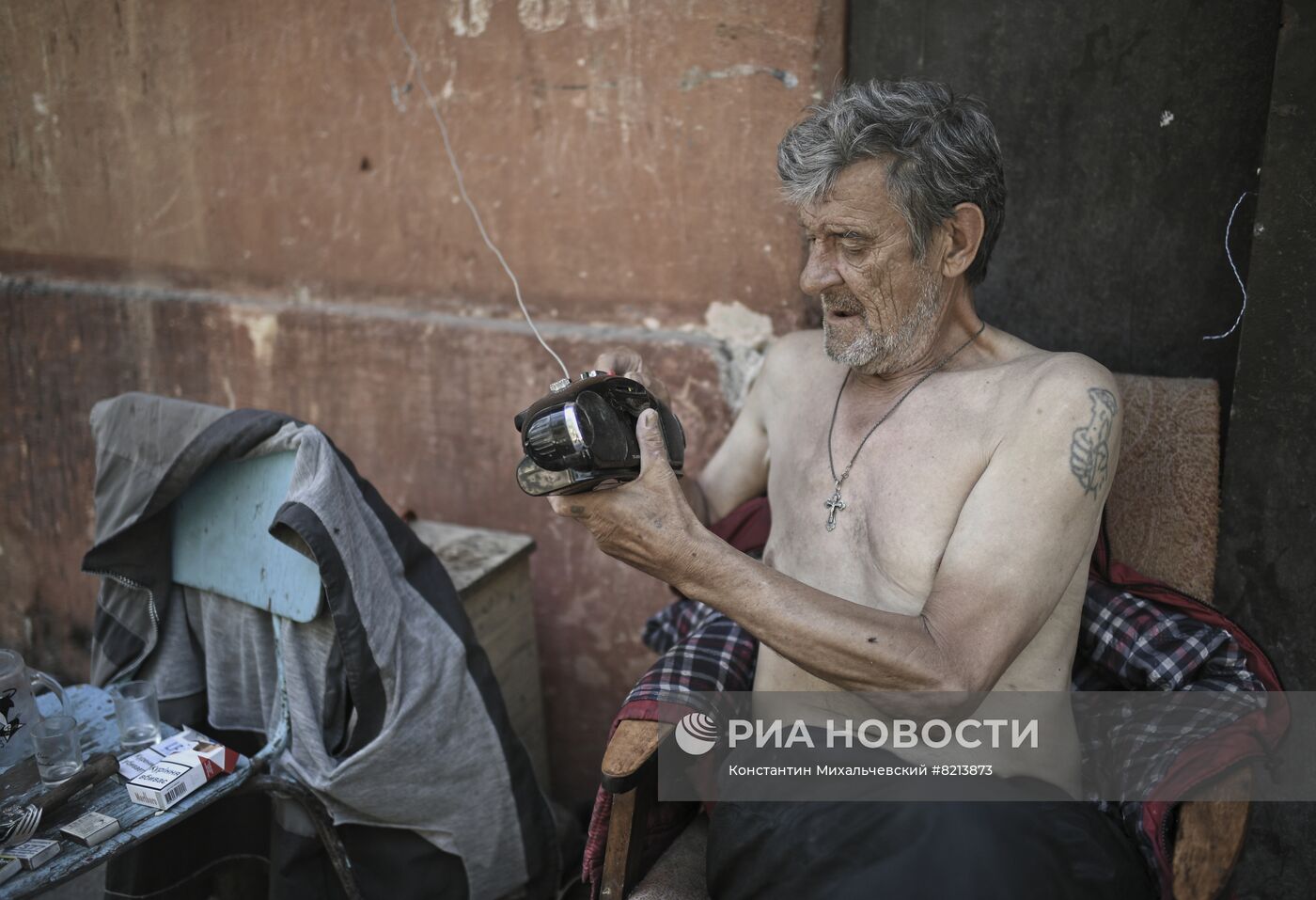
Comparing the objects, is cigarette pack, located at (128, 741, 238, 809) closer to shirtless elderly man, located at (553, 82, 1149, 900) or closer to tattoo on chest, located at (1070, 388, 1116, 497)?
shirtless elderly man, located at (553, 82, 1149, 900)

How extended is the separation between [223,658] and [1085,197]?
218cm

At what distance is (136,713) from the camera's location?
191 centimetres

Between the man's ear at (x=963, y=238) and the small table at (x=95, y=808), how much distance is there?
159cm

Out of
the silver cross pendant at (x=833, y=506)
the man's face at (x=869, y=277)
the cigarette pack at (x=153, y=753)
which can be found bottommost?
the cigarette pack at (x=153, y=753)

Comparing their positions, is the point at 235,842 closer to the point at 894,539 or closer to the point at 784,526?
the point at 784,526

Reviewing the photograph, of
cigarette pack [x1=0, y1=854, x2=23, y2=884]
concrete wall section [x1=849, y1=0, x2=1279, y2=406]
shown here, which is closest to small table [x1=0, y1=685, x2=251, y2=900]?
cigarette pack [x1=0, y1=854, x2=23, y2=884]

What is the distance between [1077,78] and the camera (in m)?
2.24

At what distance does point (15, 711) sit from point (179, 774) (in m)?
0.30

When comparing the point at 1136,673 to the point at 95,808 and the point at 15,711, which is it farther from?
the point at 15,711

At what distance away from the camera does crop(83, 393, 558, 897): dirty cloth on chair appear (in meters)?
1.93

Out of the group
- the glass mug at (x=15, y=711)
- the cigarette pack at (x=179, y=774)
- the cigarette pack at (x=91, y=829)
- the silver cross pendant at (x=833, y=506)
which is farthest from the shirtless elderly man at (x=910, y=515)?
the glass mug at (x=15, y=711)

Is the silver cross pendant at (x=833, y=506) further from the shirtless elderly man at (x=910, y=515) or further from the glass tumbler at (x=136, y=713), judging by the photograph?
the glass tumbler at (x=136, y=713)

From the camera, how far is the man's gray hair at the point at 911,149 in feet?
5.81

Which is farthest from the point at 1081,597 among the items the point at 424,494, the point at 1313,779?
the point at 424,494
